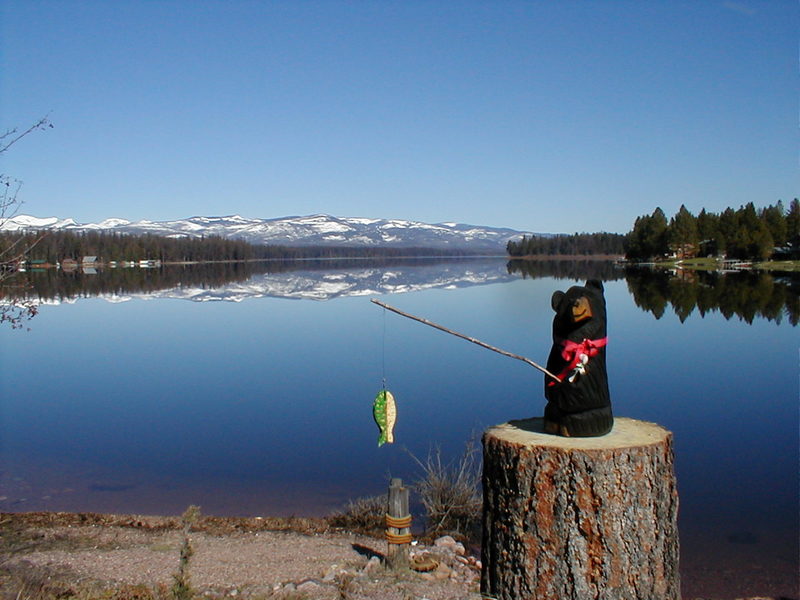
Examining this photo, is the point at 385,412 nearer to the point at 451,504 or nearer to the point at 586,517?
the point at 586,517

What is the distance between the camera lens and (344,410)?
1684cm

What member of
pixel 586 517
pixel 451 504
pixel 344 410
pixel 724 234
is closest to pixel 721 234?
pixel 724 234

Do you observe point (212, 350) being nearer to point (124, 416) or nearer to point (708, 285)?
point (124, 416)

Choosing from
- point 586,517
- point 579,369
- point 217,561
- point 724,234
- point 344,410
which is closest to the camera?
point 586,517

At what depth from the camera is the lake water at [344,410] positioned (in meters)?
11.4

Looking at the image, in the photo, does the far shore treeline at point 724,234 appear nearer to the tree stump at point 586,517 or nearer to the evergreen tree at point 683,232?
the evergreen tree at point 683,232

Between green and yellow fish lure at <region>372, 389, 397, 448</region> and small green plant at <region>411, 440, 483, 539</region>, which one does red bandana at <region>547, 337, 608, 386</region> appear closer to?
green and yellow fish lure at <region>372, 389, 397, 448</region>

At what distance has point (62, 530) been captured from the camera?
9.49 m

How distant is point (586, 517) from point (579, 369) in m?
1.25

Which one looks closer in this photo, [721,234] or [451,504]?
[451,504]

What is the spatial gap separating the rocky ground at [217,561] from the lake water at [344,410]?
4.81 ft

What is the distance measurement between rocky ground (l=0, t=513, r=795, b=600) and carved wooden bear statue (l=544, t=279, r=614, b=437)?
1.98 meters

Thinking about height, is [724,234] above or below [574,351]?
above

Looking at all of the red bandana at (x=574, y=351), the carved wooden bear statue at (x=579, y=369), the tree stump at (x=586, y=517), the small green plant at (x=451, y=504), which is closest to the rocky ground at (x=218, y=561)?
the small green plant at (x=451, y=504)
